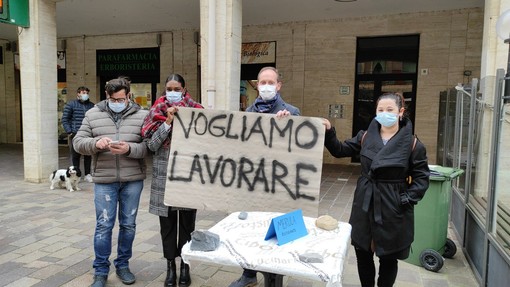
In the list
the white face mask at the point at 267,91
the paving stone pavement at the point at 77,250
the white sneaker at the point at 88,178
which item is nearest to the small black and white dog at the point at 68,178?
the paving stone pavement at the point at 77,250

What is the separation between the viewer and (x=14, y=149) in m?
13.9

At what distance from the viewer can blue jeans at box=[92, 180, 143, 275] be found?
11.1ft

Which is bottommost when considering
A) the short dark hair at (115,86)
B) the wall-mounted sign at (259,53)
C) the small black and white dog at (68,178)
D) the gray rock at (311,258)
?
the small black and white dog at (68,178)

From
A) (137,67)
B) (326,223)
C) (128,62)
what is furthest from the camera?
(128,62)

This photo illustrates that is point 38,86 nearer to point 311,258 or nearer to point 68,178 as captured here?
point 68,178

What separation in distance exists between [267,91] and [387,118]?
92cm

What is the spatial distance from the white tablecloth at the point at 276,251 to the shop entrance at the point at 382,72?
28.4 ft

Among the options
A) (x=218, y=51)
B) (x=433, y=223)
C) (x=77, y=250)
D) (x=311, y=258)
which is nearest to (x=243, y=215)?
(x=311, y=258)

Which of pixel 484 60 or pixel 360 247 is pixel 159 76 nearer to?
pixel 484 60

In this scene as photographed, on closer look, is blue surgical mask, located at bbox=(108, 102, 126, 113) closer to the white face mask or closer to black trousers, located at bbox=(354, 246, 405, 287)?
the white face mask

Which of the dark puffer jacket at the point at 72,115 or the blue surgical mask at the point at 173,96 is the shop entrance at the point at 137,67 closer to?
the dark puffer jacket at the point at 72,115

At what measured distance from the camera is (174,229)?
11.3ft

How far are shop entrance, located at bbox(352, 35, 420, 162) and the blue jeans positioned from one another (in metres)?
8.35

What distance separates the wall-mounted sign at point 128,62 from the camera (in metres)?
13.1
